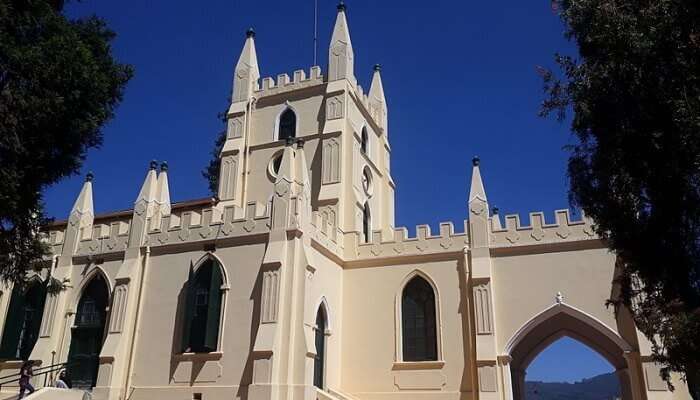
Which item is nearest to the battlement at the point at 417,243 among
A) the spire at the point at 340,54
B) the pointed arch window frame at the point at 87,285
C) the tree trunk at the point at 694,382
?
the spire at the point at 340,54

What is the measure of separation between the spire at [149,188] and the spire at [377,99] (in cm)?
1208

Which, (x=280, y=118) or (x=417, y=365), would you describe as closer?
(x=417, y=365)

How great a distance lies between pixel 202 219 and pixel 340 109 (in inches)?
328

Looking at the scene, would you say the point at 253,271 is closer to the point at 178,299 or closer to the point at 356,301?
the point at 178,299

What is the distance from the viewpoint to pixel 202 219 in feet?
68.1

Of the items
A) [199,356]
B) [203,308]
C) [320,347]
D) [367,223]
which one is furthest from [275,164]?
[199,356]

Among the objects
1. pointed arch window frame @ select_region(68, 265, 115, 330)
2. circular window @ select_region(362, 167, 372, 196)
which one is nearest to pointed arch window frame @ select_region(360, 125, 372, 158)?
circular window @ select_region(362, 167, 372, 196)

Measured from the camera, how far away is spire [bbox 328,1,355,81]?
26.7 metres

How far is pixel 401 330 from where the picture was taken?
68.3 feet

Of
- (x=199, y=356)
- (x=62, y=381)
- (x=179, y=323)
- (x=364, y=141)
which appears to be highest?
(x=364, y=141)

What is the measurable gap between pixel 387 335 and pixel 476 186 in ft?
20.9

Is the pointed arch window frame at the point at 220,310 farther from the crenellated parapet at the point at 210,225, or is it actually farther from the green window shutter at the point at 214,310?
the crenellated parapet at the point at 210,225

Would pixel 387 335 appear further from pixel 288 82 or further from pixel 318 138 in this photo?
pixel 288 82

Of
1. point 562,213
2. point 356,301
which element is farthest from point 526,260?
point 356,301
